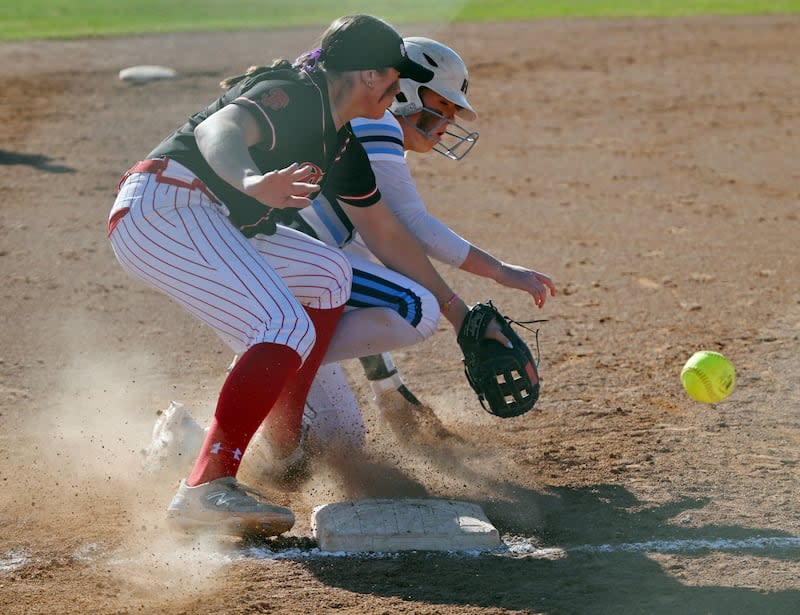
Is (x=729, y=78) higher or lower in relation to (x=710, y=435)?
higher

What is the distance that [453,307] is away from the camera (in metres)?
3.85

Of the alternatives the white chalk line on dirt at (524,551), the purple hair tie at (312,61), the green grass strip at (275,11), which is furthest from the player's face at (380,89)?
the green grass strip at (275,11)

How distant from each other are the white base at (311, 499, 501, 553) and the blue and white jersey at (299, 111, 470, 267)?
92 centimetres

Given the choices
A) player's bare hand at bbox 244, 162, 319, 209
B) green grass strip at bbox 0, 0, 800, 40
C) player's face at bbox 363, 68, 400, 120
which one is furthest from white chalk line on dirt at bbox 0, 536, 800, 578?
green grass strip at bbox 0, 0, 800, 40

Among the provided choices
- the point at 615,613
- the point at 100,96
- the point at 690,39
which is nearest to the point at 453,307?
the point at 615,613

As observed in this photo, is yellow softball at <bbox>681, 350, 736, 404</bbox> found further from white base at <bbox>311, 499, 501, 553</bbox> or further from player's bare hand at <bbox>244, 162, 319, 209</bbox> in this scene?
player's bare hand at <bbox>244, 162, 319, 209</bbox>

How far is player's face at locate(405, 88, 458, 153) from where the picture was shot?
13.0 ft

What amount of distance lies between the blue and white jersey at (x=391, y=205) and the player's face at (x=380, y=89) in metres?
0.48

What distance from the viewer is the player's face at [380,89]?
3.25m

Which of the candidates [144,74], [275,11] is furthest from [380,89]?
[275,11]

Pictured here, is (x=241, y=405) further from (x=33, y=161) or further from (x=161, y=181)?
(x=33, y=161)

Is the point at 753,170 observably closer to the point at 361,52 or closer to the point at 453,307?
the point at 453,307

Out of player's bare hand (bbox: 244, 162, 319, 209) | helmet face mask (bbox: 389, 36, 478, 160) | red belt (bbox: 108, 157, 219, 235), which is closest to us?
player's bare hand (bbox: 244, 162, 319, 209)

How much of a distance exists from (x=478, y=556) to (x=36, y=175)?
5.78 meters
